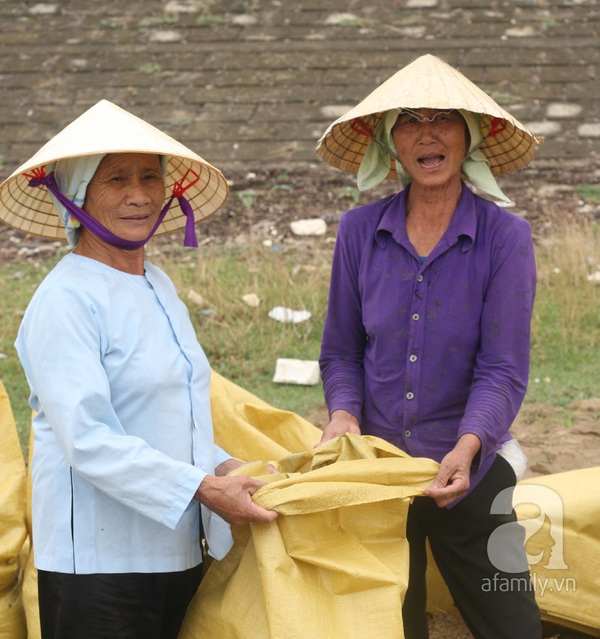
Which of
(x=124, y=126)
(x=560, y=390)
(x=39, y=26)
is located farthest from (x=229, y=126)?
(x=124, y=126)

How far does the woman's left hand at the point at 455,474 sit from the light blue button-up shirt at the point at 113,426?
20.5 inches

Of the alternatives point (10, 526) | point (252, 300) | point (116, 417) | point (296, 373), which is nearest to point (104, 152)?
point (116, 417)

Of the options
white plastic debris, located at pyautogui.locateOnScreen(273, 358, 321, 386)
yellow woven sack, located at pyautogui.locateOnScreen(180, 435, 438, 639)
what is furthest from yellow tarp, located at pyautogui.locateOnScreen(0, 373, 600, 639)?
white plastic debris, located at pyautogui.locateOnScreen(273, 358, 321, 386)

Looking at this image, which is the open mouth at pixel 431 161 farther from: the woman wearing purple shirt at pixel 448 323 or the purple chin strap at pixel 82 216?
the purple chin strap at pixel 82 216

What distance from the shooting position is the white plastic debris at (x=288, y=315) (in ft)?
18.9

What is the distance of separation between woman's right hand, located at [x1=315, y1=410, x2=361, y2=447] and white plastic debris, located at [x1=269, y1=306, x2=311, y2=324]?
10.7 ft

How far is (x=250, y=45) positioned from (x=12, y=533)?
234 inches

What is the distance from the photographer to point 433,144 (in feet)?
7.82

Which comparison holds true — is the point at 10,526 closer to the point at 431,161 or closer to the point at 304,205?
the point at 431,161

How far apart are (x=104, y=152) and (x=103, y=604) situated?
1.03 metres

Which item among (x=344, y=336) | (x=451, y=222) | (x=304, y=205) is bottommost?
(x=304, y=205)

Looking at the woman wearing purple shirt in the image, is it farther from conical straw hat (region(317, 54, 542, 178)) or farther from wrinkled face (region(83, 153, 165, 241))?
wrinkled face (region(83, 153, 165, 241))

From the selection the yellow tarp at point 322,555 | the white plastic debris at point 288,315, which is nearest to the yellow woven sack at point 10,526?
the yellow tarp at point 322,555

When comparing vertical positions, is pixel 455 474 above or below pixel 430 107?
below
